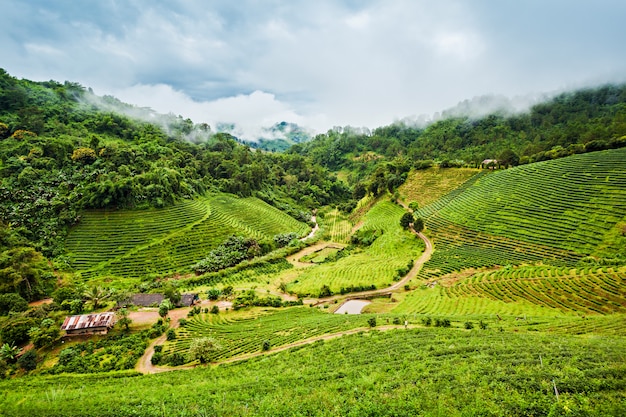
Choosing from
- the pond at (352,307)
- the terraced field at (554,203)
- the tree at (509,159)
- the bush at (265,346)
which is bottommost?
the pond at (352,307)

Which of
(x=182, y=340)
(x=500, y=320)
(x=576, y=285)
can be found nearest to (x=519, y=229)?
(x=576, y=285)

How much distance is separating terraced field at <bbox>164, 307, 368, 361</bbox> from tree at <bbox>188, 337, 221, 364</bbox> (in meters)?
0.84

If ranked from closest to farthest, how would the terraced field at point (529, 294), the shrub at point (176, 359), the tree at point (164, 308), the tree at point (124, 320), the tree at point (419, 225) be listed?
the shrub at point (176, 359)
the terraced field at point (529, 294)
the tree at point (124, 320)
the tree at point (164, 308)
the tree at point (419, 225)

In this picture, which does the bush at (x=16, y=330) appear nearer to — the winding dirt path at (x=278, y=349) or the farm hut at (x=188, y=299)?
the winding dirt path at (x=278, y=349)

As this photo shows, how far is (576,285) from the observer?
28.3 m

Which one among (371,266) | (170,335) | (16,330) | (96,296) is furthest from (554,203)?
(16,330)

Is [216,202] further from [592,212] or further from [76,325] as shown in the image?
[592,212]

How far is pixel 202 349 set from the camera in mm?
23078

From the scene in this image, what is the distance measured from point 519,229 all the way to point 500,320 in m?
26.3

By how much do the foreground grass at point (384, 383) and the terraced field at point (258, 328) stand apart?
2.82 metres

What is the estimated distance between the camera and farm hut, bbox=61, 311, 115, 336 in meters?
27.6

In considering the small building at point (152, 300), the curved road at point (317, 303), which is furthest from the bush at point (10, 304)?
the curved road at point (317, 303)

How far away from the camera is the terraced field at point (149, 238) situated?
46.0 m

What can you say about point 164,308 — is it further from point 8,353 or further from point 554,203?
point 554,203
